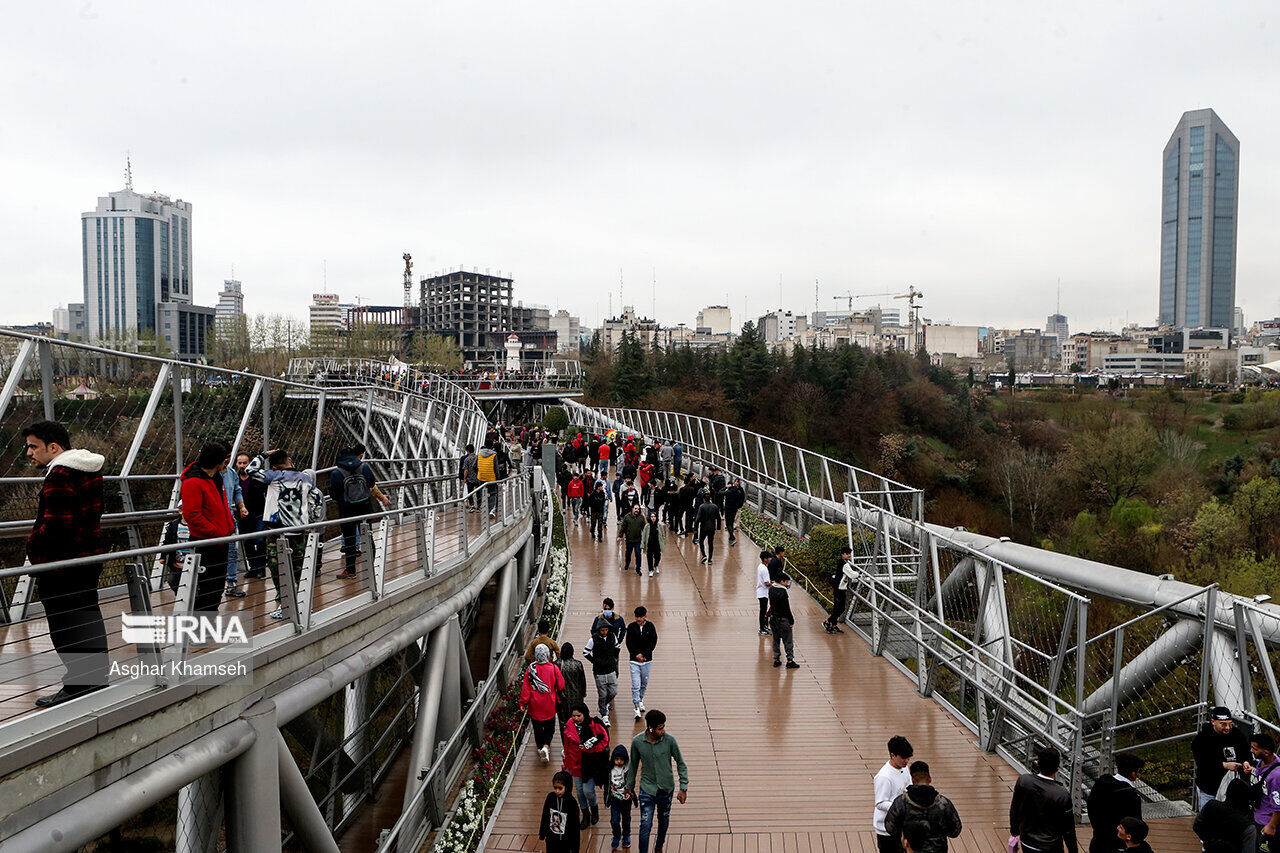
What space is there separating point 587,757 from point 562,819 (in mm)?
997

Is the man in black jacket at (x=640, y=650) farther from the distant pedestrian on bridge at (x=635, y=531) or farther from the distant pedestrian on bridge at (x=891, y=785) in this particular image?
the distant pedestrian on bridge at (x=635, y=531)

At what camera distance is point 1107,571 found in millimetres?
9391

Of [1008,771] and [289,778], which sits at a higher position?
[289,778]

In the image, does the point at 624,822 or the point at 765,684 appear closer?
→ the point at 624,822

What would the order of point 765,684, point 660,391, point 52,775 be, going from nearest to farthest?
point 52,775, point 765,684, point 660,391

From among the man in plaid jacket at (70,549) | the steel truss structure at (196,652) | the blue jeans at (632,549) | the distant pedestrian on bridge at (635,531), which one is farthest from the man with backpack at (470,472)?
the man in plaid jacket at (70,549)

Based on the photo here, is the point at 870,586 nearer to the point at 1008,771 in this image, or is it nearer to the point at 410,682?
the point at 1008,771

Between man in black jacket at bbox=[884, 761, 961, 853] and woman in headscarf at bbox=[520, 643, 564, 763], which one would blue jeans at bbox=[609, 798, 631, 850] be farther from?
man in black jacket at bbox=[884, 761, 961, 853]

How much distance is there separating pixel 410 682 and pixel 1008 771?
369 inches

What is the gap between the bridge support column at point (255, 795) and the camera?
18.9 ft

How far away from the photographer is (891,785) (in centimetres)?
670

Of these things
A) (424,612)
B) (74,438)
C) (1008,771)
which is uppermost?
(74,438)

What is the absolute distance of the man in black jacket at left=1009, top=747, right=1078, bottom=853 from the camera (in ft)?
20.0

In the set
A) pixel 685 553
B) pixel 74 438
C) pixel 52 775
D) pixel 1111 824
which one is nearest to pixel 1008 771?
pixel 1111 824
